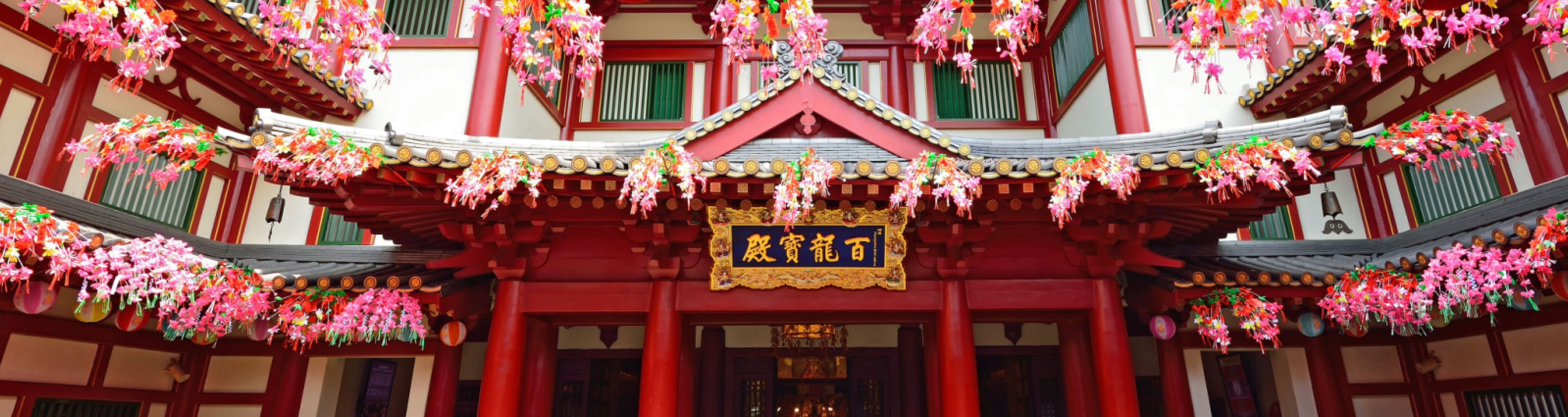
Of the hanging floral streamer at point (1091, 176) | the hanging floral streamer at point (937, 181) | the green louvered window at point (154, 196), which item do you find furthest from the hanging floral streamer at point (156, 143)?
the hanging floral streamer at point (1091, 176)

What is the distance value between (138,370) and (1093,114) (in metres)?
12.8

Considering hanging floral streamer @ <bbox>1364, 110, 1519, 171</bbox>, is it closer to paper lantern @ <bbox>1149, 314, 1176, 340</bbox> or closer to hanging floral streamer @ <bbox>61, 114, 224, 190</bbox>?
paper lantern @ <bbox>1149, 314, 1176, 340</bbox>

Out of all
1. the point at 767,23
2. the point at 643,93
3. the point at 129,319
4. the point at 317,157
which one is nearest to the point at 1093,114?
the point at 643,93

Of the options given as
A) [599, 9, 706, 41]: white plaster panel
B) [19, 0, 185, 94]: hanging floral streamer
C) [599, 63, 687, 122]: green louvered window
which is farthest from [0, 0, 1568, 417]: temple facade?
[599, 9, 706, 41]: white plaster panel

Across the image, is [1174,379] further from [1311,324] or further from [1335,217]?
[1335,217]

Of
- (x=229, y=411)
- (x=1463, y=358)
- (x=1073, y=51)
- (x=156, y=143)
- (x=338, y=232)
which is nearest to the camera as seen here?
(x=156, y=143)

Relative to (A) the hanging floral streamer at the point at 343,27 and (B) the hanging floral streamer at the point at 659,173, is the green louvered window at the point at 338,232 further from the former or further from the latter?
(B) the hanging floral streamer at the point at 659,173

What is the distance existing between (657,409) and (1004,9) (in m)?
4.69

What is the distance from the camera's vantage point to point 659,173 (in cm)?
609

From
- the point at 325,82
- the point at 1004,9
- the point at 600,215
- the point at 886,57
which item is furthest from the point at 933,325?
the point at 325,82

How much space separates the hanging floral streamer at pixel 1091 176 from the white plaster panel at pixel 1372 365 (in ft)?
18.7

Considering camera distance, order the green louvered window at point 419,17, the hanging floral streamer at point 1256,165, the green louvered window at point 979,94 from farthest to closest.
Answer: the green louvered window at point 979,94, the green louvered window at point 419,17, the hanging floral streamer at point 1256,165

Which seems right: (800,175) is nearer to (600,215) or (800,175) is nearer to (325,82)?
(600,215)

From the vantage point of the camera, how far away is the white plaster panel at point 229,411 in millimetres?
9359
